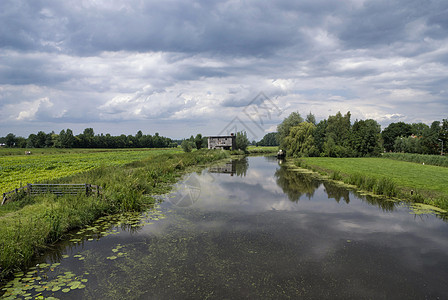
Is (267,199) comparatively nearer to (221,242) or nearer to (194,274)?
(221,242)

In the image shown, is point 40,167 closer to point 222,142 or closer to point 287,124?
point 222,142

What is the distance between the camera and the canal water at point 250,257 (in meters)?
5.50

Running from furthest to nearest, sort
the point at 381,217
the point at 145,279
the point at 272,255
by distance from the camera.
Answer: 1. the point at 381,217
2. the point at 272,255
3. the point at 145,279

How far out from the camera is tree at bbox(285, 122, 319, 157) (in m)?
49.5

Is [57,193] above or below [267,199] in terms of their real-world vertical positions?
above

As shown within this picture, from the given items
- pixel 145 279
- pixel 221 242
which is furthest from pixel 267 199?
pixel 145 279

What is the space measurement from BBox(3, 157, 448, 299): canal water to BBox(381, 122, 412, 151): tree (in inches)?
3628

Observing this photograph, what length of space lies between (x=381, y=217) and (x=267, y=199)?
5776mm

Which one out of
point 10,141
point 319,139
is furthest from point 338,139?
point 10,141

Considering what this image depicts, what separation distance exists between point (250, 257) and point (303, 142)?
4651cm

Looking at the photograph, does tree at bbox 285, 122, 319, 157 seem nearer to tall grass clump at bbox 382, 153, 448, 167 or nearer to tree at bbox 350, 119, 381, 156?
tree at bbox 350, 119, 381, 156

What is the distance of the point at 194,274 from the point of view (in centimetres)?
613

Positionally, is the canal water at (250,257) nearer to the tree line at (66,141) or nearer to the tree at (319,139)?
the tree at (319,139)

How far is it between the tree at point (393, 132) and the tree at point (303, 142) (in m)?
55.7
